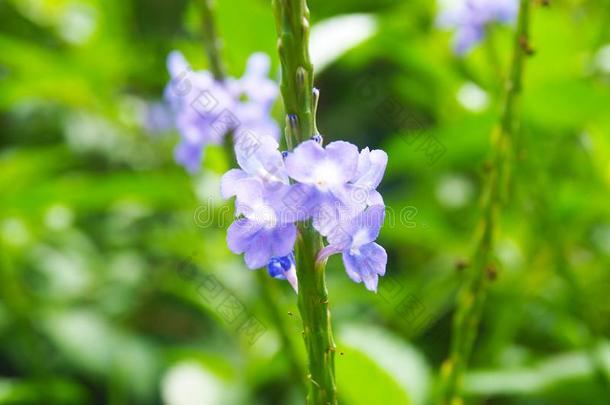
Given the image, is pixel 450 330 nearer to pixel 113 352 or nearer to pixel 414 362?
pixel 414 362

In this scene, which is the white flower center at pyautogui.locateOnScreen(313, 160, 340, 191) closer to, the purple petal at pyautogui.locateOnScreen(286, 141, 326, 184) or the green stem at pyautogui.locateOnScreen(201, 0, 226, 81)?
the purple petal at pyautogui.locateOnScreen(286, 141, 326, 184)

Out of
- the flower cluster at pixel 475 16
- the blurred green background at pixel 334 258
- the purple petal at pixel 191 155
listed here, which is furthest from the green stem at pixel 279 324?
the flower cluster at pixel 475 16

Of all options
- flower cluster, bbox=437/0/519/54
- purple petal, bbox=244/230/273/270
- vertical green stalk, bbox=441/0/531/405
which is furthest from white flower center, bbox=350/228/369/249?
flower cluster, bbox=437/0/519/54

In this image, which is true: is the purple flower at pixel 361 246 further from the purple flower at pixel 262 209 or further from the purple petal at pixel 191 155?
the purple petal at pixel 191 155

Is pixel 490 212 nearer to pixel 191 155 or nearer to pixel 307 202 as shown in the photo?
pixel 307 202

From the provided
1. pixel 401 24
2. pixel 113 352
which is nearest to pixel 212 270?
pixel 113 352
